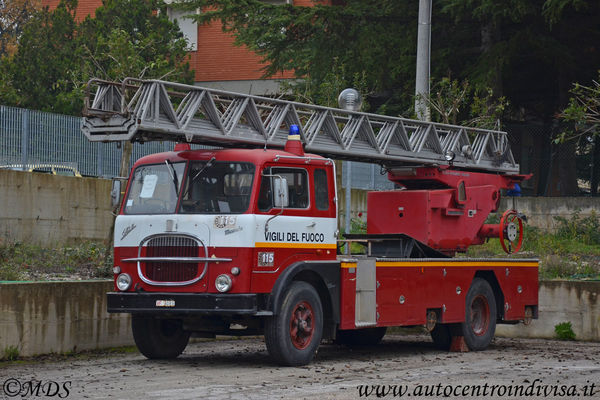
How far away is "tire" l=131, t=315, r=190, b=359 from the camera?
47.1 feet

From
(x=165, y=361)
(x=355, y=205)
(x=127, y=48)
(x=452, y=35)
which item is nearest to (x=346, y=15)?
(x=452, y=35)

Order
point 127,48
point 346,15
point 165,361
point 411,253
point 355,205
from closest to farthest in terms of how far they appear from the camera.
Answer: point 165,361, point 411,253, point 127,48, point 355,205, point 346,15

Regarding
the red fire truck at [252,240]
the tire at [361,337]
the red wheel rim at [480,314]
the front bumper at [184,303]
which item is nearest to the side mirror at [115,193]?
the red fire truck at [252,240]

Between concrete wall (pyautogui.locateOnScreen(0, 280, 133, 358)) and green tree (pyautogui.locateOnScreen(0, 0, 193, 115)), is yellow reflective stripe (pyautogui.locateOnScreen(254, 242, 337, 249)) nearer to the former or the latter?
concrete wall (pyautogui.locateOnScreen(0, 280, 133, 358))

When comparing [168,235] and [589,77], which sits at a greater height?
[589,77]

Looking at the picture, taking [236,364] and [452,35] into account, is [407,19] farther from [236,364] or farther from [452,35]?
[236,364]

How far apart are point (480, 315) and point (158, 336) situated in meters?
5.84

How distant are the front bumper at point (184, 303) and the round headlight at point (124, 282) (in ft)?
0.30

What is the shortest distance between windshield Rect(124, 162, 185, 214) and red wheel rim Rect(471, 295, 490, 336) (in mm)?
6128

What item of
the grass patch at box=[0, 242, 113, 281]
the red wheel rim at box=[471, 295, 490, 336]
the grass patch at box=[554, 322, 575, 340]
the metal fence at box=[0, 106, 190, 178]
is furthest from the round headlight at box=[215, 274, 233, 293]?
the metal fence at box=[0, 106, 190, 178]

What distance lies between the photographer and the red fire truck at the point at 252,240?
1309 cm

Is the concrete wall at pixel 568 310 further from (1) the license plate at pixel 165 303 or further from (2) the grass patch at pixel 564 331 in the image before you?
(1) the license plate at pixel 165 303

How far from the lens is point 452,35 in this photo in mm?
30812

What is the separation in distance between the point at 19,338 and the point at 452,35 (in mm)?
19833
